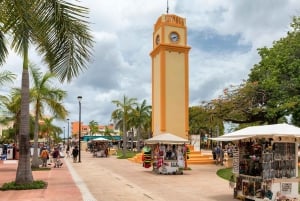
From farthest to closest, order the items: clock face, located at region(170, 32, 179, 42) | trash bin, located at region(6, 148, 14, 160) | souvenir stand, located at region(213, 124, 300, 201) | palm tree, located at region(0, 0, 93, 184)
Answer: trash bin, located at region(6, 148, 14, 160) < clock face, located at region(170, 32, 179, 42) < souvenir stand, located at region(213, 124, 300, 201) < palm tree, located at region(0, 0, 93, 184)

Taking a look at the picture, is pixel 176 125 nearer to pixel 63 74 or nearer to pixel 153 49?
pixel 153 49

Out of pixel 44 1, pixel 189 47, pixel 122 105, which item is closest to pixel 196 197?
pixel 44 1

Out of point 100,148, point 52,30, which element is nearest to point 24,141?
point 52,30

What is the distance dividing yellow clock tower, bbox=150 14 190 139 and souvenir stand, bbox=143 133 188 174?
9525 millimetres

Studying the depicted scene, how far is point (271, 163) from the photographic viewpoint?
1279 centimetres

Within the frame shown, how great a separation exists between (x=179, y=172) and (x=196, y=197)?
10112 millimetres

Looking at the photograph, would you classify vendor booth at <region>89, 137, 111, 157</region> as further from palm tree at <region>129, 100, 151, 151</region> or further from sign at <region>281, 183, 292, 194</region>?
sign at <region>281, 183, 292, 194</region>

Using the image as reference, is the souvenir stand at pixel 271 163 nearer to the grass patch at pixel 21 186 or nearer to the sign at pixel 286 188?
the sign at pixel 286 188

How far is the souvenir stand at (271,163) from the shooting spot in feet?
41.5

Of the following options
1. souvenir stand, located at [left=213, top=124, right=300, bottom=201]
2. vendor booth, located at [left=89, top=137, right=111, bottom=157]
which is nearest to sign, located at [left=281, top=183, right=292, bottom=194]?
souvenir stand, located at [left=213, top=124, right=300, bottom=201]

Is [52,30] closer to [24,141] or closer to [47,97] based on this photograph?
[24,141]

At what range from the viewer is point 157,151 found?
26.2m

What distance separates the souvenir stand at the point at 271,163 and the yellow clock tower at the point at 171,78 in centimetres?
2205

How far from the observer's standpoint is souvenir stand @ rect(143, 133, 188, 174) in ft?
81.8
